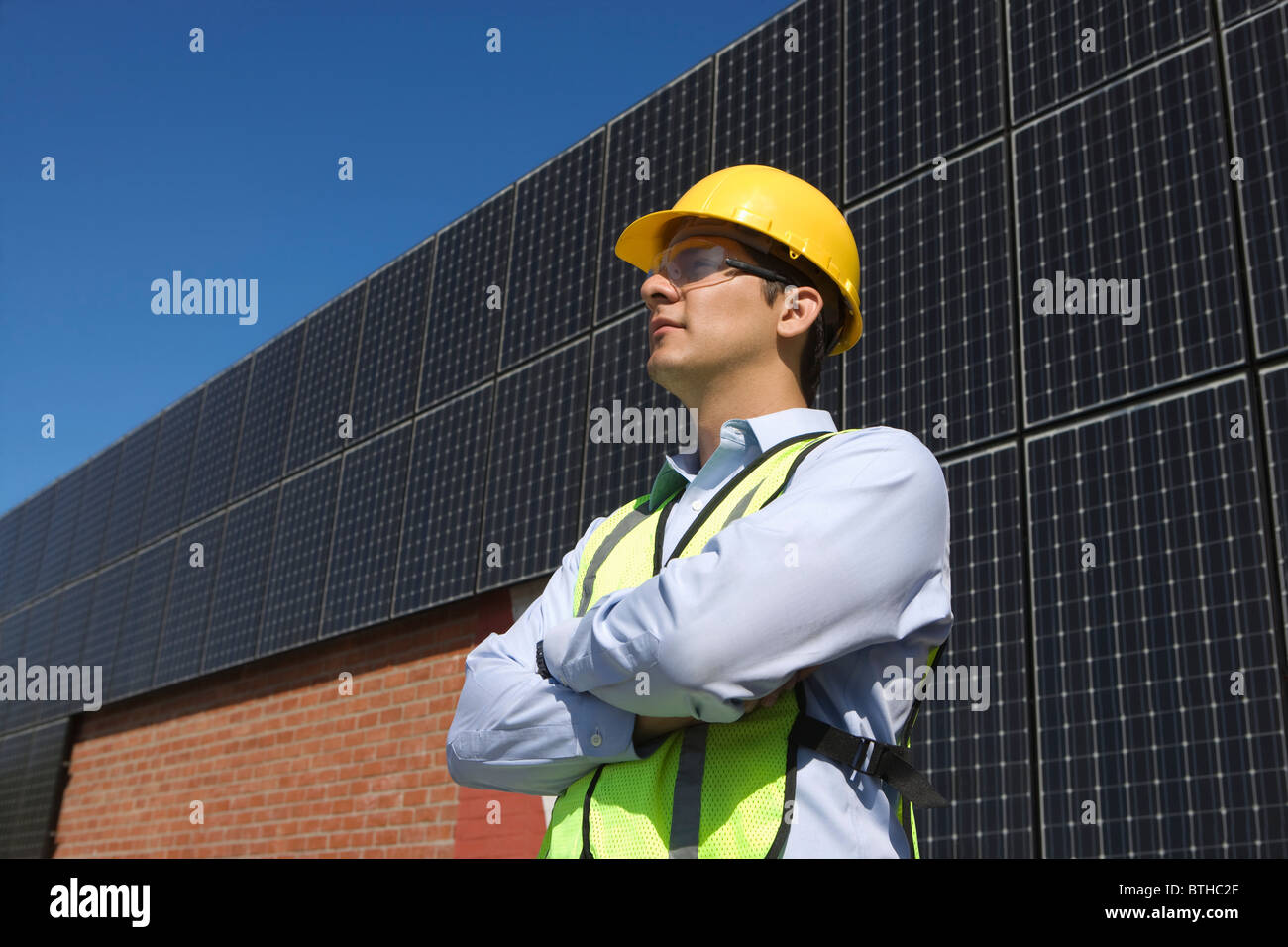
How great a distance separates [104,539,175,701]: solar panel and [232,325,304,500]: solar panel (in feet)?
4.88

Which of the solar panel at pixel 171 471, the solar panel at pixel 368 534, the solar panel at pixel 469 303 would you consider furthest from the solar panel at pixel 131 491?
the solar panel at pixel 469 303

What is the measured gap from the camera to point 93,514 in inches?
569

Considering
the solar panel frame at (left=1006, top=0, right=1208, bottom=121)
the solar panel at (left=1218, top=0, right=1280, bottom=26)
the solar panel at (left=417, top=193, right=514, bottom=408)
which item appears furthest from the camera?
the solar panel at (left=417, top=193, right=514, bottom=408)

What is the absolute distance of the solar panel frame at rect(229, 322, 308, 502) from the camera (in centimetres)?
1114

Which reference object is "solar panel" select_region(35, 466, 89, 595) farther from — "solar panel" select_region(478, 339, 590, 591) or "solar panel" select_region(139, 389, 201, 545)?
"solar panel" select_region(478, 339, 590, 591)

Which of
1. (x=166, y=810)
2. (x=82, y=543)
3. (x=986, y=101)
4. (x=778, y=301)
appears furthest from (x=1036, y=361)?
(x=82, y=543)

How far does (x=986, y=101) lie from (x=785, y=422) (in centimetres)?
367

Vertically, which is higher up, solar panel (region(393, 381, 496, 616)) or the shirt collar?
solar panel (region(393, 381, 496, 616))

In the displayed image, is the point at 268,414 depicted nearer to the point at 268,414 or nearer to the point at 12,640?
the point at 268,414

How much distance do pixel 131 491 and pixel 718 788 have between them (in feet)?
42.5

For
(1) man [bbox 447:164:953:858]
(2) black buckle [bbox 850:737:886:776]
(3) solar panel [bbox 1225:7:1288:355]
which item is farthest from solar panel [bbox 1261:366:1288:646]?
(2) black buckle [bbox 850:737:886:776]

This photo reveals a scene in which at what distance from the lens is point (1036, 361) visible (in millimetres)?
5066
